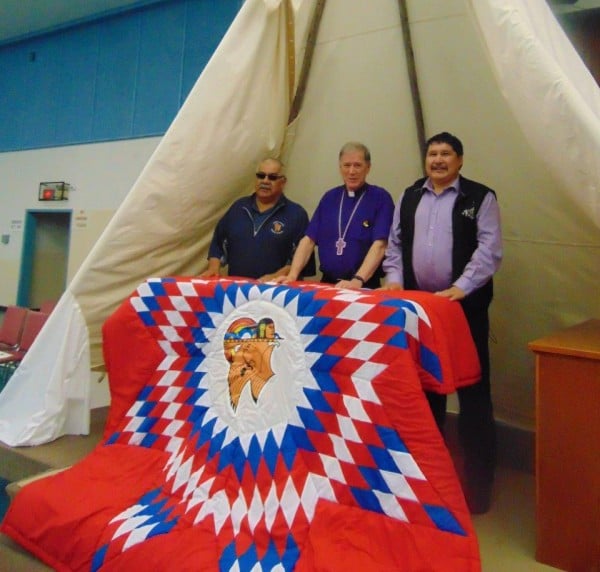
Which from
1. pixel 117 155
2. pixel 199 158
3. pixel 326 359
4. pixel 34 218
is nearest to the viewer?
pixel 326 359

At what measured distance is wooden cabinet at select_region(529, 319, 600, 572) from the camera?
4.02 feet

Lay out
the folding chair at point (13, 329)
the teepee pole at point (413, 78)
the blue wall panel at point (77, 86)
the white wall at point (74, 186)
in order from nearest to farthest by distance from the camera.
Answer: the teepee pole at point (413, 78), the folding chair at point (13, 329), the white wall at point (74, 186), the blue wall panel at point (77, 86)

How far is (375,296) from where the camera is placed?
137 centimetres

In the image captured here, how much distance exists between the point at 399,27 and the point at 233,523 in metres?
2.35

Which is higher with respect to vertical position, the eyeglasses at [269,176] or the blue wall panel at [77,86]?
the blue wall panel at [77,86]

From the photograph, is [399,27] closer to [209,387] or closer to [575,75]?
[575,75]

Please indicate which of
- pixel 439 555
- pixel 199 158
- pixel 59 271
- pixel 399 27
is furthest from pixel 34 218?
pixel 439 555

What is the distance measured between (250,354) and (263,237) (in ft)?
2.30

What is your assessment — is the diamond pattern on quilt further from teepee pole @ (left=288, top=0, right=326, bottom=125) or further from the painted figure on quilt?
teepee pole @ (left=288, top=0, right=326, bottom=125)

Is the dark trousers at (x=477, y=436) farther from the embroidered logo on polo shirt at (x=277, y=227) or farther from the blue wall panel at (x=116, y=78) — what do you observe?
the blue wall panel at (x=116, y=78)

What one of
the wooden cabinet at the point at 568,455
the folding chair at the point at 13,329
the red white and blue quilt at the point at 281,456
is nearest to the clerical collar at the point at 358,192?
the red white and blue quilt at the point at 281,456

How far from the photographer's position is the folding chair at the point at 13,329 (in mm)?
3680

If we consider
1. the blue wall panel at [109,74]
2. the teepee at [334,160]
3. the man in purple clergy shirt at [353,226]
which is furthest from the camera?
the blue wall panel at [109,74]

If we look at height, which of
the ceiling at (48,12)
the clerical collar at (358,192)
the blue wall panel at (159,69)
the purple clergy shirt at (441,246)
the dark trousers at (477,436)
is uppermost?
the ceiling at (48,12)
